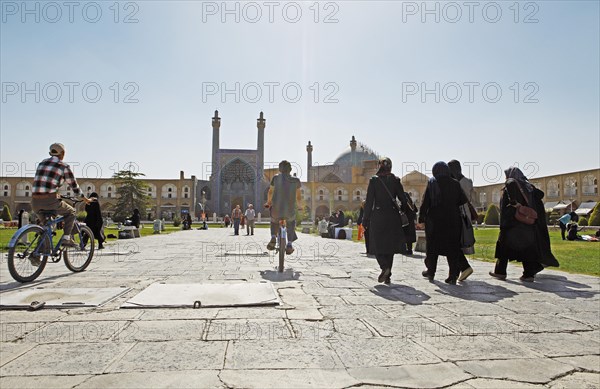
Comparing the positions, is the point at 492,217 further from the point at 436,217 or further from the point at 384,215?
the point at 384,215

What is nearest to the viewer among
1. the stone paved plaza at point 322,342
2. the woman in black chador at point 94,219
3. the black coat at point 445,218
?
the stone paved plaza at point 322,342

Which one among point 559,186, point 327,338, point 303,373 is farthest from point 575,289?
point 559,186

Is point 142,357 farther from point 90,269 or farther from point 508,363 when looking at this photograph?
point 90,269

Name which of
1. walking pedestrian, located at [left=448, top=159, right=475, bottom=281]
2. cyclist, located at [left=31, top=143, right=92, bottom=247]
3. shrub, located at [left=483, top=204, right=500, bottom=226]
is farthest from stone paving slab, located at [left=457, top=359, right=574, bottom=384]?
shrub, located at [left=483, top=204, right=500, bottom=226]

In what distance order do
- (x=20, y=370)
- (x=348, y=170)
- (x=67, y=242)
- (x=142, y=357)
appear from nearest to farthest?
1. (x=20, y=370)
2. (x=142, y=357)
3. (x=67, y=242)
4. (x=348, y=170)

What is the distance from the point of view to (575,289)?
452 centimetres

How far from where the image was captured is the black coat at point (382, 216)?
490 cm

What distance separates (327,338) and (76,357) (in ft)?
4.16

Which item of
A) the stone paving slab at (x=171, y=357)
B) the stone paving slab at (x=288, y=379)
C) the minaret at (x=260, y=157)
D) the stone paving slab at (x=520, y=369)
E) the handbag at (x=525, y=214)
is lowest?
the stone paving slab at (x=520, y=369)

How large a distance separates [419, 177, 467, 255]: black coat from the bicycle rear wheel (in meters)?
4.03

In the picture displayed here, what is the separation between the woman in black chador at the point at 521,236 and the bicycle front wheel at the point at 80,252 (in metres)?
4.79

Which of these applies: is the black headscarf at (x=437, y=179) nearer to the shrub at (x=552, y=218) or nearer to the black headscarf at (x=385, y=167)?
the black headscarf at (x=385, y=167)

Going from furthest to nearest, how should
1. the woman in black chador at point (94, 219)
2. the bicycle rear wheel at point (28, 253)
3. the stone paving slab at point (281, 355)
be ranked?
the woman in black chador at point (94, 219) < the bicycle rear wheel at point (28, 253) < the stone paving slab at point (281, 355)

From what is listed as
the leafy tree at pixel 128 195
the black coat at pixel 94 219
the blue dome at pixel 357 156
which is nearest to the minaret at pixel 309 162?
the blue dome at pixel 357 156
